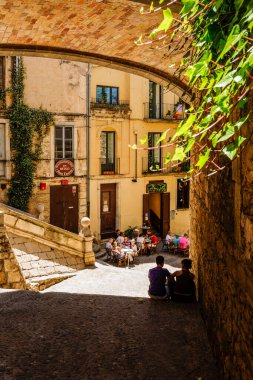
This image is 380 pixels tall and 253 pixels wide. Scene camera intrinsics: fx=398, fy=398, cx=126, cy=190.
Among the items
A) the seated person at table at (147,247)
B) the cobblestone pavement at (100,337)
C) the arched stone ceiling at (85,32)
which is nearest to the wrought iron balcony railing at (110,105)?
the seated person at table at (147,247)

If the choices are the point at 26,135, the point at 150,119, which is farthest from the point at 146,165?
the point at 26,135

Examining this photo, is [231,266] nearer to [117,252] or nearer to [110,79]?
[117,252]

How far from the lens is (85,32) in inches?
288

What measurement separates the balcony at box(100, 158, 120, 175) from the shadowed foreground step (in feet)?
43.5

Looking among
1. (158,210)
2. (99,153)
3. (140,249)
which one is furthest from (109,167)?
(140,249)

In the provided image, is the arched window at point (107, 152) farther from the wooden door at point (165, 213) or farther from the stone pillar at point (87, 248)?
the stone pillar at point (87, 248)

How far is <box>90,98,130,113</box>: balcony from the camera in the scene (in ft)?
67.5

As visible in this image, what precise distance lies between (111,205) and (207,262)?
51.2ft

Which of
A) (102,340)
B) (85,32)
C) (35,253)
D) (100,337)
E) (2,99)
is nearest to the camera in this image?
(102,340)

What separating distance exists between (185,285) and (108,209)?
14.2 meters

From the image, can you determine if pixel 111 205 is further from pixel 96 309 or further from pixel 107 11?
pixel 107 11

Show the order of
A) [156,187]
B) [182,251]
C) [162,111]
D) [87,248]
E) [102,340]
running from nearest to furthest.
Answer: [102,340], [87,248], [182,251], [156,187], [162,111]

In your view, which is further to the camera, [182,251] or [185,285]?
[182,251]

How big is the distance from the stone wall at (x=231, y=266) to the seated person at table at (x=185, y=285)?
1.39m
